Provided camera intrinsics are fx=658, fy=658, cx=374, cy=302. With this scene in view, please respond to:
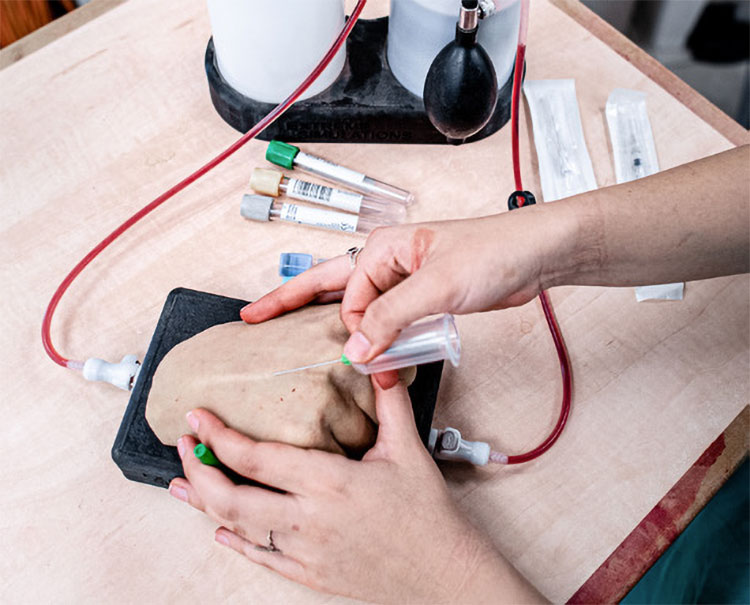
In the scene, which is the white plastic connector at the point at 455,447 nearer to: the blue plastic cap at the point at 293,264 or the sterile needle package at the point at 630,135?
the blue plastic cap at the point at 293,264

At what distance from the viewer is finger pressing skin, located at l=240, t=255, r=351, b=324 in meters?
0.74

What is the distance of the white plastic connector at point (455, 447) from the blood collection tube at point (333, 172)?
0.35 meters

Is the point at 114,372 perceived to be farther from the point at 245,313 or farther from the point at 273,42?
the point at 273,42

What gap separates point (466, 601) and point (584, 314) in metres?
0.40

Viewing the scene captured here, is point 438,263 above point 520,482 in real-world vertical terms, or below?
above

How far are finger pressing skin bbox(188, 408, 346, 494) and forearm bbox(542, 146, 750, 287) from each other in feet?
1.02

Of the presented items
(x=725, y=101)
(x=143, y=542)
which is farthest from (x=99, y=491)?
(x=725, y=101)

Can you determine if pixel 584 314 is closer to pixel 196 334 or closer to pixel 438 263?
pixel 438 263

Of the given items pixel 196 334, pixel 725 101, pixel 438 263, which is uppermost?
pixel 438 263

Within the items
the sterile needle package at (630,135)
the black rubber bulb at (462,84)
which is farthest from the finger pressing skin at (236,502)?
the sterile needle package at (630,135)

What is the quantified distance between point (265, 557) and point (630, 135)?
77 cm

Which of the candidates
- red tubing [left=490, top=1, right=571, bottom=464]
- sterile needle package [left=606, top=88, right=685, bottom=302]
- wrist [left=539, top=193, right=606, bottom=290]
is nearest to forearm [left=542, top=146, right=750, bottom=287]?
wrist [left=539, top=193, right=606, bottom=290]

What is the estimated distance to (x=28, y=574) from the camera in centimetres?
69

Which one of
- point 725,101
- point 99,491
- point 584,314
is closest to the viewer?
point 99,491
